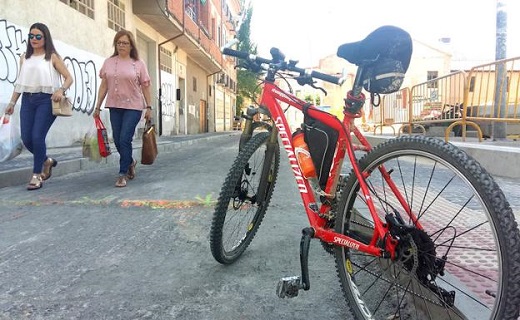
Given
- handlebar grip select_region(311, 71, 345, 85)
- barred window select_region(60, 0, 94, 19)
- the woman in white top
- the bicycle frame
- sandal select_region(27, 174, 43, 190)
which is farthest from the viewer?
barred window select_region(60, 0, 94, 19)

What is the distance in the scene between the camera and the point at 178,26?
1728 cm

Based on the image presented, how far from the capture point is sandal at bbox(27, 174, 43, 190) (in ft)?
16.7

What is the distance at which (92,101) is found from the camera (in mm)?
11797

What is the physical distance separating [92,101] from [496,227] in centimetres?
1180

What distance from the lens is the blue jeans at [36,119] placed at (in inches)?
193

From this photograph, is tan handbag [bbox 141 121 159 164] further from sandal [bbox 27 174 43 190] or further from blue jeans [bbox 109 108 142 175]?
sandal [bbox 27 174 43 190]

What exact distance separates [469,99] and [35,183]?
6.79 metres

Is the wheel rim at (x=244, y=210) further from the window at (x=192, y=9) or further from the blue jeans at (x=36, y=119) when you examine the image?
the window at (x=192, y=9)

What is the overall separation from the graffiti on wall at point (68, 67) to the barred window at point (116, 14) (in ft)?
7.67

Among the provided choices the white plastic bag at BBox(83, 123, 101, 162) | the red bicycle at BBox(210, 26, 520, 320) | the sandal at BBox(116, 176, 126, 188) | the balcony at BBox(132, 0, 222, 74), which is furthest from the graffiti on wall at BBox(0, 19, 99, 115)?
the red bicycle at BBox(210, 26, 520, 320)

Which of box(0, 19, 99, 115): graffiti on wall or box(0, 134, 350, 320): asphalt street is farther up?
box(0, 19, 99, 115): graffiti on wall

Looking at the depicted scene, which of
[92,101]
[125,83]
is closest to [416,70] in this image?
[92,101]

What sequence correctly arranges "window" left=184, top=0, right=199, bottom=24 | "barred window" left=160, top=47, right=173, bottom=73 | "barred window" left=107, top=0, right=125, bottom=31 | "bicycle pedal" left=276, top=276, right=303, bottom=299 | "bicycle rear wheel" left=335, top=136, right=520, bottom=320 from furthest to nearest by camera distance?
"window" left=184, top=0, right=199, bottom=24
"barred window" left=160, top=47, right=173, bottom=73
"barred window" left=107, top=0, right=125, bottom=31
"bicycle pedal" left=276, top=276, right=303, bottom=299
"bicycle rear wheel" left=335, top=136, right=520, bottom=320

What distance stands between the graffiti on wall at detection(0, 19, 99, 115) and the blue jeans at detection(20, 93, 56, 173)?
11.6 feet
